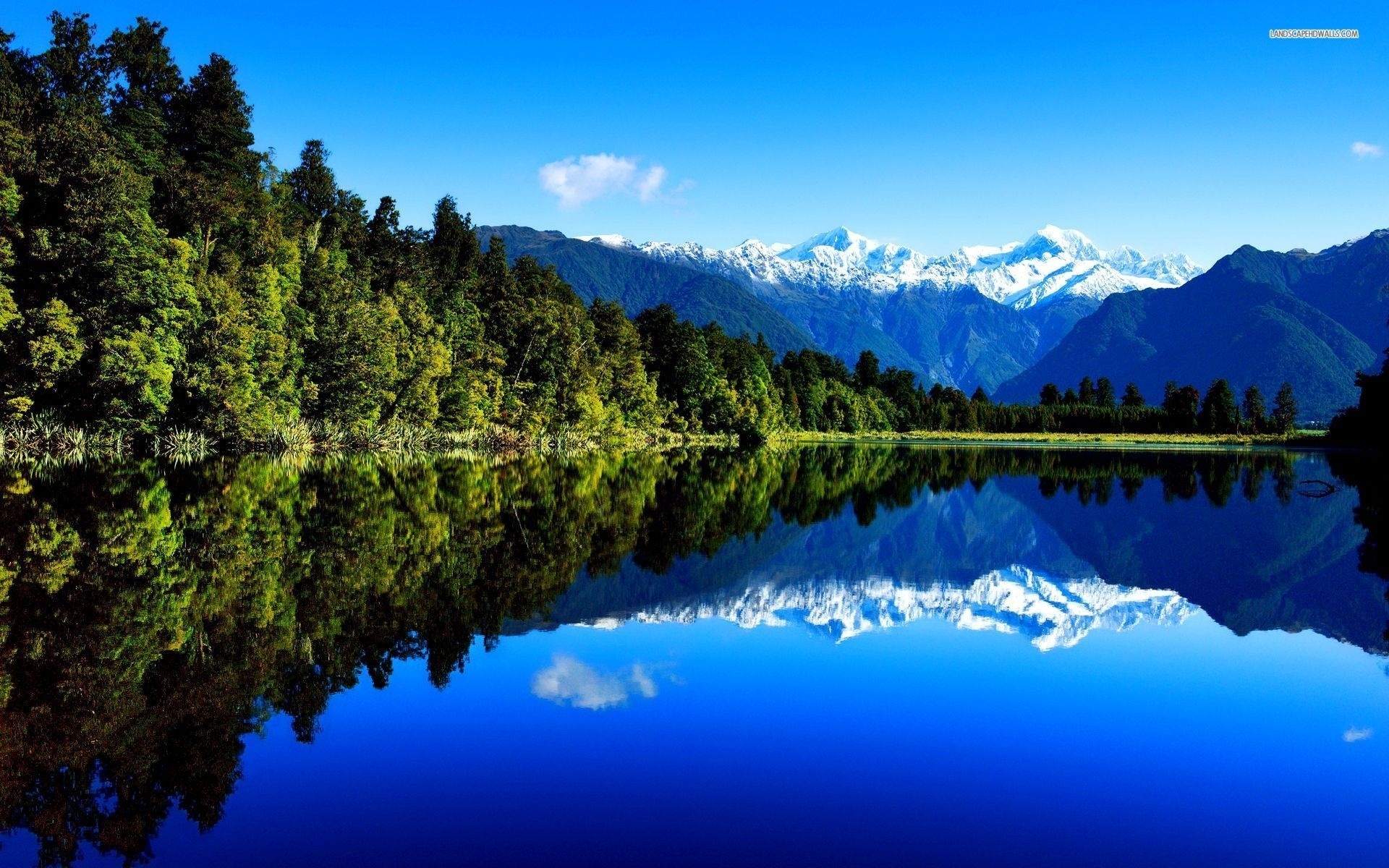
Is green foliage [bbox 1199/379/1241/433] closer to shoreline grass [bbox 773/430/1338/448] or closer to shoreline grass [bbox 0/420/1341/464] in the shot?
shoreline grass [bbox 773/430/1338/448]

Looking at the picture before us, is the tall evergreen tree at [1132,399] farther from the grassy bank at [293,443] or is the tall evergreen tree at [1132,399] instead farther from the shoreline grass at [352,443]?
the grassy bank at [293,443]

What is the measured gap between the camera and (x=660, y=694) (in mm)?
12617

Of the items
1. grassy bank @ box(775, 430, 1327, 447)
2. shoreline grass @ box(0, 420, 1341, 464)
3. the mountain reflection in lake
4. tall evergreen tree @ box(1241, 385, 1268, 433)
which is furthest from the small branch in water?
tall evergreen tree @ box(1241, 385, 1268, 433)

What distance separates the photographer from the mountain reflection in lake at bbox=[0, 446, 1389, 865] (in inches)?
331

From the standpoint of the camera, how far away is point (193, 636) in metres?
13.8

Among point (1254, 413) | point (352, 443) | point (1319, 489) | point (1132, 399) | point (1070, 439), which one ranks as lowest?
point (1070, 439)

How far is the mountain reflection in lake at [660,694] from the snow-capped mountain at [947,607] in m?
0.12

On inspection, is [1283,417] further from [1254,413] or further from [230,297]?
[230,297]

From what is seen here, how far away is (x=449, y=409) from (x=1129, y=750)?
231 feet

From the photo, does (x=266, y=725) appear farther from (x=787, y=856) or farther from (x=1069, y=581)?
(x=1069, y=581)

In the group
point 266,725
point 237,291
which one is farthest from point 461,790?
point 237,291

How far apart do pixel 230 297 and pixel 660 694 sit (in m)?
50.6

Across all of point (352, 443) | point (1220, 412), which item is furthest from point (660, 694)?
point (1220, 412)

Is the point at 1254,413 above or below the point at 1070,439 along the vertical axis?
above
